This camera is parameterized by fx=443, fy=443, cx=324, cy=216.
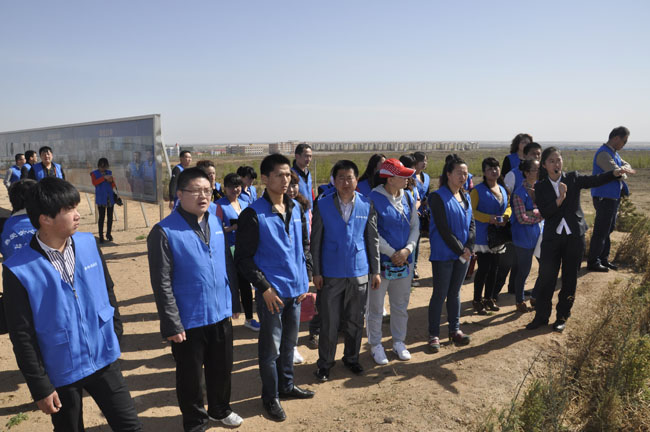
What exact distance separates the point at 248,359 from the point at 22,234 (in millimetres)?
2373

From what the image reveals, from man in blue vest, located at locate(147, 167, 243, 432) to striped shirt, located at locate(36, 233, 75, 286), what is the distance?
58 cm

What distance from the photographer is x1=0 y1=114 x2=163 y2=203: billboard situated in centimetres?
1042

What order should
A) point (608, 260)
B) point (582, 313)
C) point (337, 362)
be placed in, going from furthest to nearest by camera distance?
point (608, 260)
point (582, 313)
point (337, 362)

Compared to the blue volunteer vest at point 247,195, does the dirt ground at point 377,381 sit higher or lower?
lower

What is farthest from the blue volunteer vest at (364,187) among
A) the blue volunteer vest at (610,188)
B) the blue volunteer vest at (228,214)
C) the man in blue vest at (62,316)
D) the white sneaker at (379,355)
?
the blue volunteer vest at (610,188)

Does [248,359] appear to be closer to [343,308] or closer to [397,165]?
[343,308]

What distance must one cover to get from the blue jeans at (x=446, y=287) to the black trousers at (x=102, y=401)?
10.1 feet

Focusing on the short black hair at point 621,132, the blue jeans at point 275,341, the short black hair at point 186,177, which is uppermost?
the short black hair at point 621,132

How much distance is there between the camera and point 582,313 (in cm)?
546

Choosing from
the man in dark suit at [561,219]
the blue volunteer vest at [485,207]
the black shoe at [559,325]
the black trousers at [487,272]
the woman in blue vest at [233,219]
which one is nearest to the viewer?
the man in dark suit at [561,219]

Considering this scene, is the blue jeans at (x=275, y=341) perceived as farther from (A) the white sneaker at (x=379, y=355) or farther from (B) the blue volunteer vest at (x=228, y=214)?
(B) the blue volunteer vest at (x=228, y=214)

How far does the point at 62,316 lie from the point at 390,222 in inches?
113

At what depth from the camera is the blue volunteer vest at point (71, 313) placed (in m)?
2.15

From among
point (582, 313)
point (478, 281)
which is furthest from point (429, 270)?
point (582, 313)
